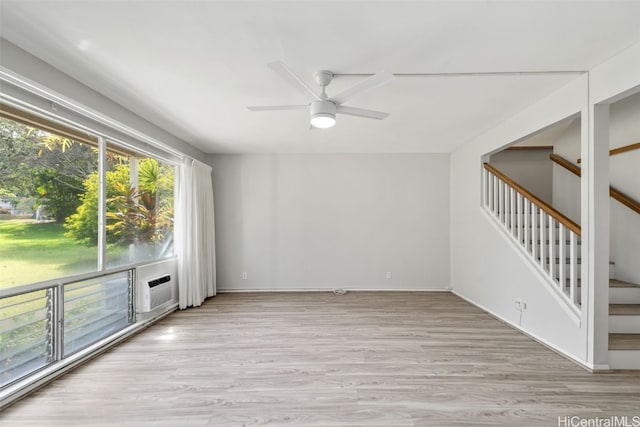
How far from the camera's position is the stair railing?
8.61ft

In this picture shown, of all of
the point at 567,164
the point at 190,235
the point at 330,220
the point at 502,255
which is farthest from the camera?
the point at 330,220

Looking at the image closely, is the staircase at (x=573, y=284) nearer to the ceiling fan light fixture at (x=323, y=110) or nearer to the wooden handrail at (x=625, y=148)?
the wooden handrail at (x=625, y=148)

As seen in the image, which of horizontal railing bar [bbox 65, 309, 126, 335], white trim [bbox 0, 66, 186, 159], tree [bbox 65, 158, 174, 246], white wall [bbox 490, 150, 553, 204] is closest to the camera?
white trim [bbox 0, 66, 186, 159]

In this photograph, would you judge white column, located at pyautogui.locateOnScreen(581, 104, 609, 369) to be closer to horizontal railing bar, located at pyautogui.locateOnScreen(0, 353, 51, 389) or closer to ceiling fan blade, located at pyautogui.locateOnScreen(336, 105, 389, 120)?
ceiling fan blade, located at pyautogui.locateOnScreen(336, 105, 389, 120)

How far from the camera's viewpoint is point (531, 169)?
465 centimetres

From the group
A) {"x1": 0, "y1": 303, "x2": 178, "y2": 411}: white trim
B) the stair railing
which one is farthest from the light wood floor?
the stair railing

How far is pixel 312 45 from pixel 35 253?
2.72m

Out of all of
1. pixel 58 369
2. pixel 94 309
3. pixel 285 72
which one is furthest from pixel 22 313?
pixel 285 72

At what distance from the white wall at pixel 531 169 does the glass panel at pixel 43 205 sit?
5.68 meters

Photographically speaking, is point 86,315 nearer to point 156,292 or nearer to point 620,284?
point 156,292

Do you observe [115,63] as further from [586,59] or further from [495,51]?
[586,59]

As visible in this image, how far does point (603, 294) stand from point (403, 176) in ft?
10.5

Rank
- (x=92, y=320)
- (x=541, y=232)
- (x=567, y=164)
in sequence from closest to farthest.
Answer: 1. (x=92, y=320)
2. (x=541, y=232)
3. (x=567, y=164)

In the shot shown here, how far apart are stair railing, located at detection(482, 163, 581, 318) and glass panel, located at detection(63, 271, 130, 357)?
4.54 m
